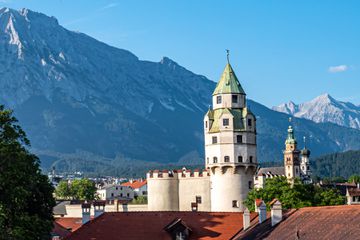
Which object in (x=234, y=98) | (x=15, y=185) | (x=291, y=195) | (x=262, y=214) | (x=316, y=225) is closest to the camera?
(x=316, y=225)

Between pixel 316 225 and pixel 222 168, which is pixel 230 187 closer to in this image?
pixel 222 168

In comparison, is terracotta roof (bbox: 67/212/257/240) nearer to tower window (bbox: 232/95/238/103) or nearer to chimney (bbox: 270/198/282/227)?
chimney (bbox: 270/198/282/227)

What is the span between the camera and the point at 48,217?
70.9 metres

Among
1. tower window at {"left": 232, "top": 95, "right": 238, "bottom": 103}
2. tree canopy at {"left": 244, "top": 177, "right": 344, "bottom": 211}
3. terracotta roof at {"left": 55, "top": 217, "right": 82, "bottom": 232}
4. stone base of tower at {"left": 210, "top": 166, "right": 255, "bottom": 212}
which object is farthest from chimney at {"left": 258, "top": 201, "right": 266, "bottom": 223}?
terracotta roof at {"left": 55, "top": 217, "right": 82, "bottom": 232}

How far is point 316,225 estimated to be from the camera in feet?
188

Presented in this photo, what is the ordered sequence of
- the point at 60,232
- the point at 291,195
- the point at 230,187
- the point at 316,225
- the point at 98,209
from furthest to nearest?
the point at 230,187, the point at 60,232, the point at 291,195, the point at 98,209, the point at 316,225

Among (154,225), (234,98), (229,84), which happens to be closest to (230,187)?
(234,98)

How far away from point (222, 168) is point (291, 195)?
22564 millimetres

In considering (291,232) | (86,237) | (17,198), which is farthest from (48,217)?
(291,232)

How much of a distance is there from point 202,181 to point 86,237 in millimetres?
49250

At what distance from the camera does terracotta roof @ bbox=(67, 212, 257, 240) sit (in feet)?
234

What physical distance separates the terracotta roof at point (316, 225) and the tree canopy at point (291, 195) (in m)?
27.1

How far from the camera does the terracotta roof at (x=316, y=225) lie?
53.4m

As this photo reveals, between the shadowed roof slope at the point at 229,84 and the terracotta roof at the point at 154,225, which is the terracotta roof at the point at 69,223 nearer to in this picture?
the shadowed roof slope at the point at 229,84
